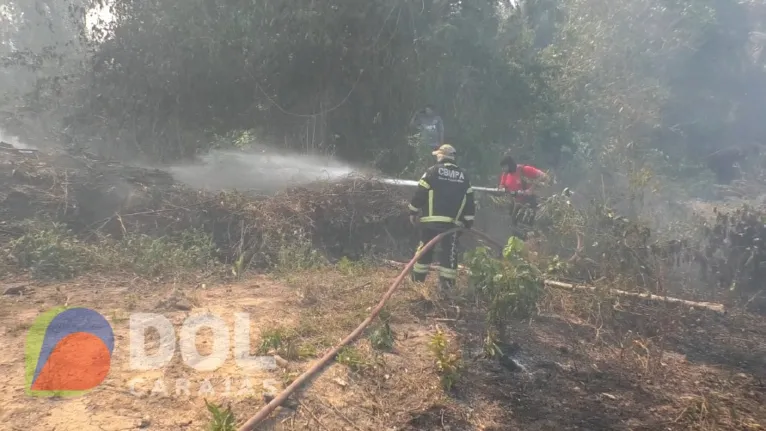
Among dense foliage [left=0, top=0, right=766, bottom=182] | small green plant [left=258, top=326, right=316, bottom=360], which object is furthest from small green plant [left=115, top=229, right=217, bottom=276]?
dense foliage [left=0, top=0, right=766, bottom=182]

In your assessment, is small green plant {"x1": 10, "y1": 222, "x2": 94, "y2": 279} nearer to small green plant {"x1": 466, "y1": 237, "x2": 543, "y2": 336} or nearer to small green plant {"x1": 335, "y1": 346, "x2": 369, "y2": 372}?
small green plant {"x1": 335, "y1": 346, "x2": 369, "y2": 372}

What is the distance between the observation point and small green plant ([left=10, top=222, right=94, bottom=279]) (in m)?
5.85

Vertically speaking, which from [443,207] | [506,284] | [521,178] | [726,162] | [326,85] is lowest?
[506,284]

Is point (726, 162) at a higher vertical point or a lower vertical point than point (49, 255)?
higher

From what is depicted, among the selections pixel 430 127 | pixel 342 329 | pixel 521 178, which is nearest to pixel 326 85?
pixel 430 127

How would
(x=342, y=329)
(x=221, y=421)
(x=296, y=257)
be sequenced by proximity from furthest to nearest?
(x=296, y=257)
(x=342, y=329)
(x=221, y=421)

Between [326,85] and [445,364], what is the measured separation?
7.32m

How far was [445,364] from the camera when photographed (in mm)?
4273

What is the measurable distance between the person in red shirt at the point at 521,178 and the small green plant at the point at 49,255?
6.38 metres

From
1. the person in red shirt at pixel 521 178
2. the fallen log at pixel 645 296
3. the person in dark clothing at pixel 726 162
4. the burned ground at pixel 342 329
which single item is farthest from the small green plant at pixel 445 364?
the person in dark clothing at pixel 726 162

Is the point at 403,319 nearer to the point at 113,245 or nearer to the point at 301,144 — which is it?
the point at 113,245

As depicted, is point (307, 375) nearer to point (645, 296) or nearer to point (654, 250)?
point (645, 296)

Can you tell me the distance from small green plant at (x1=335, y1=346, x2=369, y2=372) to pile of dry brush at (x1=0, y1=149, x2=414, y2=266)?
2.93 metres

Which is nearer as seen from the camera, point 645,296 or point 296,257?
point 645,296
